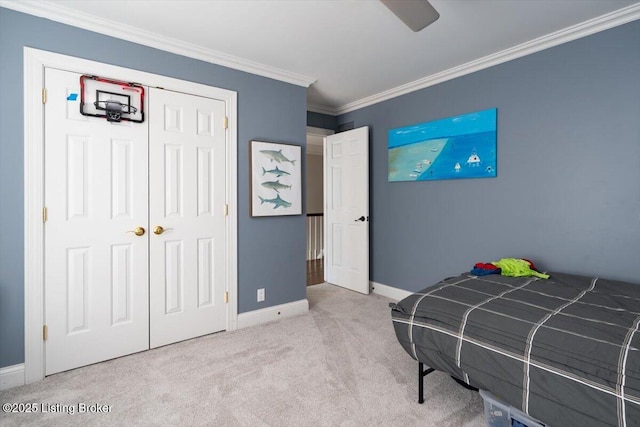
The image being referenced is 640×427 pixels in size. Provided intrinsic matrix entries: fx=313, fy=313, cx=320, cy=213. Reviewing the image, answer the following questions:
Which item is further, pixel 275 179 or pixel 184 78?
pixel 275 179

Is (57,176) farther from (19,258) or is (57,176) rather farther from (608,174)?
(608,174)

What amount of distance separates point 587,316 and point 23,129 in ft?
11.5

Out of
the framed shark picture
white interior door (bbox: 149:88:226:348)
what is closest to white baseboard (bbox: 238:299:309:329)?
white interior door (bbox: 149:88:226:348)

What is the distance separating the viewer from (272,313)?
323 cm

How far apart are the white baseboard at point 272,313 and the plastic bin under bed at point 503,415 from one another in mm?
2106

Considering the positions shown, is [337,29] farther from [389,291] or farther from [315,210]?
[315,210]

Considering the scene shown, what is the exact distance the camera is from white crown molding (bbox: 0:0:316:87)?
2105 mm

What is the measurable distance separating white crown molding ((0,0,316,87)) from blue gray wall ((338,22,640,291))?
164 cm

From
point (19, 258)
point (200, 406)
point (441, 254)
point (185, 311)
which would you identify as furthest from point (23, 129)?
point (441, 254)

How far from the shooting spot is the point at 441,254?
3430 millimetres

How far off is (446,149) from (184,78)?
2621 mm

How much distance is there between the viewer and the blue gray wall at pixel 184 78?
205 cm

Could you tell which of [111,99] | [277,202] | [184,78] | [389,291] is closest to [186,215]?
[277,202]

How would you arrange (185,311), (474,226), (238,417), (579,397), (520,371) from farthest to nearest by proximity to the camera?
(474,226) < (185,311) < (238,417) < (520,371) < (579,397)
